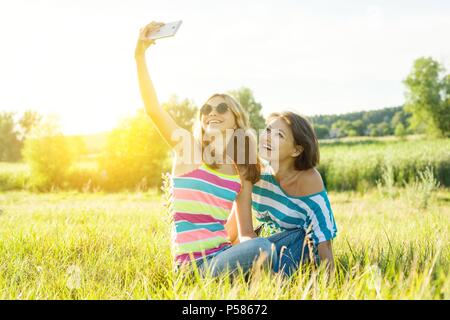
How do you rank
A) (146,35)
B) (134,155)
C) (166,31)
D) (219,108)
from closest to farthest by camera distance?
(166,31), (146,35), (219,108), (134,155)

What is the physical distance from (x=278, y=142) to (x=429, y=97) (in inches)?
2116

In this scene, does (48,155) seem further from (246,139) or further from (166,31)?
(166,31)

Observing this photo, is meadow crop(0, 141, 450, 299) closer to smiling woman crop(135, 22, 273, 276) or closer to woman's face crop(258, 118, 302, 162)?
smiling woman crop(135, 22, 273, 276)

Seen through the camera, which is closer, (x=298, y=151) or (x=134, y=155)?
(x=298, y=151)

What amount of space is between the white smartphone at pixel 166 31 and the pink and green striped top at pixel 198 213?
3.08 feet

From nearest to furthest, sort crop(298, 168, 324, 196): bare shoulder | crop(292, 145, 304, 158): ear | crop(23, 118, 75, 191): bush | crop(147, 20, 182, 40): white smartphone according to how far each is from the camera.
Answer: crop(147, 20, 182, 40): white smartphone, crop(298, 168, 324, 196): bare shoulder, crop(292, 145, 304, 158): ear, crop(23, 118, 75, 191): bush

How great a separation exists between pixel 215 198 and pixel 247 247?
16.4 inches

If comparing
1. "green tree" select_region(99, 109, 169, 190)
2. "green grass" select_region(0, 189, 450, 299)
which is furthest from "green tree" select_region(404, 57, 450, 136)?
"green grass" select_region(0, 189, 450, 299)

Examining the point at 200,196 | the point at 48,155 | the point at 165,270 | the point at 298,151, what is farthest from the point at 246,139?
the point at 48,155

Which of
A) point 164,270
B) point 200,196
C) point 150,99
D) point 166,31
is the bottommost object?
point 164,270

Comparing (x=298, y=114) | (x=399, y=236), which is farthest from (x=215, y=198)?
(x=399, y=236)

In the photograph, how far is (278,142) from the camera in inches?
136

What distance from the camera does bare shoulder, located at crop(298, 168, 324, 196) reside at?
339cm

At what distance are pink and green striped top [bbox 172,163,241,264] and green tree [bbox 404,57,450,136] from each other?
5225cm
